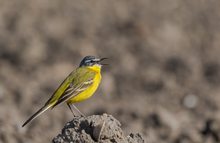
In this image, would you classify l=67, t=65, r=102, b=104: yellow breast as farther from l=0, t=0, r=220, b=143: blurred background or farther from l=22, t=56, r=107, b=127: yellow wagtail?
l=0, t=0, r=220, b=143: blurred background

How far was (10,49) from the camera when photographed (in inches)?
933

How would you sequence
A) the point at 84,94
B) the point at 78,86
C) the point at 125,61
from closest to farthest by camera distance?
the point at 78,86 → the point at 84,94 → the point at 125,61

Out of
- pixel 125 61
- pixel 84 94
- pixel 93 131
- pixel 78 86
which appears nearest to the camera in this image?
pixel 93 131

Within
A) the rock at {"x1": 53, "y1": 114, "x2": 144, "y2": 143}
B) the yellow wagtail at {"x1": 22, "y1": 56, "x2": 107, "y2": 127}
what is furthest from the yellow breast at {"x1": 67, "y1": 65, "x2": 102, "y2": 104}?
the rock at {"x1": 53, "y1": 114, "x2": 144, "y2": 143}

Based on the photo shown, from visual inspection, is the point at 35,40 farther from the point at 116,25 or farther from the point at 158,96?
the point at 158,96

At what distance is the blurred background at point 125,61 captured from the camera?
63.9 feet

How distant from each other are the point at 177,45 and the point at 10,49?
513 cm

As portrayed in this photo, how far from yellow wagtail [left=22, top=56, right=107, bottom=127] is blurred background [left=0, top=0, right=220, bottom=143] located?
387cm

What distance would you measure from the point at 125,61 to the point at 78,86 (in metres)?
10.2

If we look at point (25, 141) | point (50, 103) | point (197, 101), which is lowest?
point (197, 101)

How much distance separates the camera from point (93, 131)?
434 inches

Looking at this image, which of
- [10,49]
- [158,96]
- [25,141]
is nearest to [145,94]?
[158,96]

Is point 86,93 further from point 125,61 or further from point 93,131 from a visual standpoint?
point 125,61

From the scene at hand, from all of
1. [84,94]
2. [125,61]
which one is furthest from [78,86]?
[125,61]
